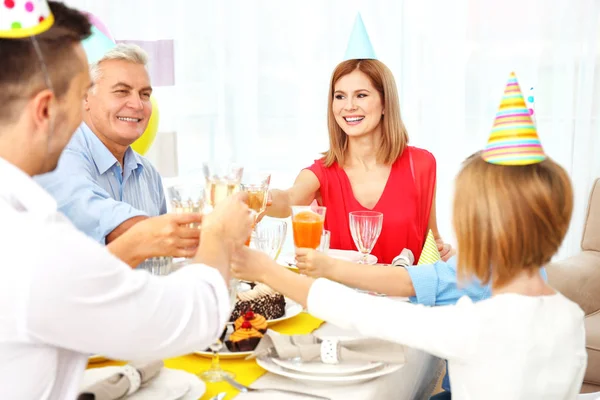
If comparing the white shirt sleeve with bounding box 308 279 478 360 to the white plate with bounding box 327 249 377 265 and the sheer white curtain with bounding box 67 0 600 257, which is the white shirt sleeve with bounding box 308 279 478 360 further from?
the sheer white curtain with bounding box 67 0 600 257

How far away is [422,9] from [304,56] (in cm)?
79

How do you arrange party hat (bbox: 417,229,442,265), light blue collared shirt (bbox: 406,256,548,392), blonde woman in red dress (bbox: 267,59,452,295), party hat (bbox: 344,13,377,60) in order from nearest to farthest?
light blue collared shirt (bbox: 406,256,548,392) < party hat (bbox: 417,229,442,265) < blonde woman in red dress (bbox: 267,59,452,295) < party hat (bbox: 344,13,377,60)

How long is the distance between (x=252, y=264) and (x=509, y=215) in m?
0.57

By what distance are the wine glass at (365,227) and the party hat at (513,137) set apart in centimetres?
70

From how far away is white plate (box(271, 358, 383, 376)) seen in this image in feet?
4.42

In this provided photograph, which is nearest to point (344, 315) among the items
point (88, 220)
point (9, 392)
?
point (9, 392)

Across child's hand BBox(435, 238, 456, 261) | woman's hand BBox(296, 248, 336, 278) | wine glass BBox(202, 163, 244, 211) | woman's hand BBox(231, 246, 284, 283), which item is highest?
wine glass BBox(202, 163, 244, 211)

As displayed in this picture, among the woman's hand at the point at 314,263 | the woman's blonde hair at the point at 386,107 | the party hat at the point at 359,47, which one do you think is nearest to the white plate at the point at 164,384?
the woman's hand at the point at 314,263

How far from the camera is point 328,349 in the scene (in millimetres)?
1409

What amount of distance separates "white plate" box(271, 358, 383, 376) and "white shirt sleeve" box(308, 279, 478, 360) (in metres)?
0.07

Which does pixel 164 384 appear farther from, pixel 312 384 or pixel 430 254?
pixel 430 254

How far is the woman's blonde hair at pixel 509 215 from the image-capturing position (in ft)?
4.33

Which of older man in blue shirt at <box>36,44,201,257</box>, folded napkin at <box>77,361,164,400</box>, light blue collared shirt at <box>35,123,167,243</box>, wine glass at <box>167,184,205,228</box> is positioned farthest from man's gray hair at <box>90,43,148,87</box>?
folded napkin at <box>77,361,164,400</box>

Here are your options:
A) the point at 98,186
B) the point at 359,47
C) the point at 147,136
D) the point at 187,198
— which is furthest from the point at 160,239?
the point at 147,136
